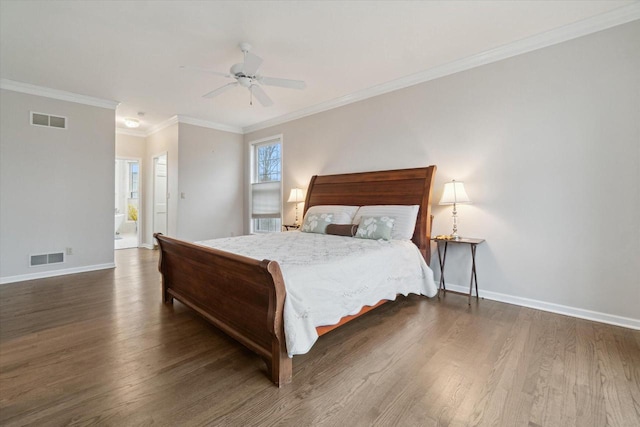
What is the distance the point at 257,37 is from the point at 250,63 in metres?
0.39

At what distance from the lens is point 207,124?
19.7ft

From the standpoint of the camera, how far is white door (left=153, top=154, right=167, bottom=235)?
669 cm

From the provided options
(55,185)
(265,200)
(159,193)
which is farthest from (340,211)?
(159,193)

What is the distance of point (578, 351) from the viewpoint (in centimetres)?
213

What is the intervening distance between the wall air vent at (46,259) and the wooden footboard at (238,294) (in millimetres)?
2633

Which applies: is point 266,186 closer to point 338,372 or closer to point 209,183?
point 209,183

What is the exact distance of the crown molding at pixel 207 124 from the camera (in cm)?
566

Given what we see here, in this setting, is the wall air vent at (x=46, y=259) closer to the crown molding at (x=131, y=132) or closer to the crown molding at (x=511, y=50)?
the crown molding at (x=131, y=132)

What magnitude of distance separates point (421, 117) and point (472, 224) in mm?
1507

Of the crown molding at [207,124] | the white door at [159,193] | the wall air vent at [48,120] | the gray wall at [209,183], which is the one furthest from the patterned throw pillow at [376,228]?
the white door at [159,193]

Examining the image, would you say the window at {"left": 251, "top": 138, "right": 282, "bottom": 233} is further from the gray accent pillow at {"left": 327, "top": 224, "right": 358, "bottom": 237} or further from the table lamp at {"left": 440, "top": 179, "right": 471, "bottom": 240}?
the table lamp at {"left": 440, "top": 179, "right": 471, "bottom": 240}

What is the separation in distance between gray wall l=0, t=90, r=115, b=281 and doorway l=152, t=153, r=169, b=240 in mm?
1864

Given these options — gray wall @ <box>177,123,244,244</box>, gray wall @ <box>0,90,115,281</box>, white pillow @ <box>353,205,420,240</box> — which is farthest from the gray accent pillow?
gray wall @ <box>0,90,115,281</box>

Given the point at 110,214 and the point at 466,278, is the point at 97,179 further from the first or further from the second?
the point at 466,278
